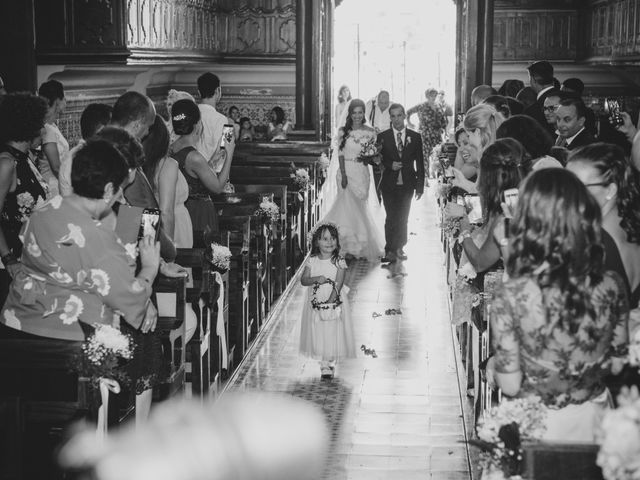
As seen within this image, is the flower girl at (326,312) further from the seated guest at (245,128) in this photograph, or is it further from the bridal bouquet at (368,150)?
the seated guest at (245,128)

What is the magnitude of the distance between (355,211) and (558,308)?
9.46 metres

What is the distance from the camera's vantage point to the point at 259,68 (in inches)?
869

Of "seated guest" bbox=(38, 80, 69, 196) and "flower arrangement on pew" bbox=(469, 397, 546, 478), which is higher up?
"seated guest" bbox=(38, 80, 69, 196)

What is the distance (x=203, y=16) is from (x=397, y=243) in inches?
396

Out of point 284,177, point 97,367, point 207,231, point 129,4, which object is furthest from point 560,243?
point 129,4

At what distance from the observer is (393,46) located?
25734 millimetres

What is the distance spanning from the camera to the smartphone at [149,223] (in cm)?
466

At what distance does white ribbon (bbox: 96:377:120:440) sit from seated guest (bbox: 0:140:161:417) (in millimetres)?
267

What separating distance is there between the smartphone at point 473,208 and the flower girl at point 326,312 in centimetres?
105

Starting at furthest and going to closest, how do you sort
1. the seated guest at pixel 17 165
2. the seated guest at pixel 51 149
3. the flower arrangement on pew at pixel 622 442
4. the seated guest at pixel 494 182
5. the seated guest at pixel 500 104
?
1. the seated guest at pixel 500 104
2. the seated guest at pixel 51 149
3. the seated guest at pixel 17 165
4. the seated guest at pixel 494 182
5. the flower arrangement on pew at pixel 622 442

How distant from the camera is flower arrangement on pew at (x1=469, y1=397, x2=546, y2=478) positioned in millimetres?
3158

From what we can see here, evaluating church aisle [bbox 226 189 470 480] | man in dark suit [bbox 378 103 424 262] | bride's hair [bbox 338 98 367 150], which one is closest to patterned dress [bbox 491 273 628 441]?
church aisle [bbox 226 189 470 480]

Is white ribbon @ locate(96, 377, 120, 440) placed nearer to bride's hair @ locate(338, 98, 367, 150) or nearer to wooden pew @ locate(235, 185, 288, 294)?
wooden pew @ locate(235, 185, 288, 294)

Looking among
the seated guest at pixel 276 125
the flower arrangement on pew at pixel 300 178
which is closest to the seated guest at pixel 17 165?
the flower arrangement on pew at pixel 300 178
